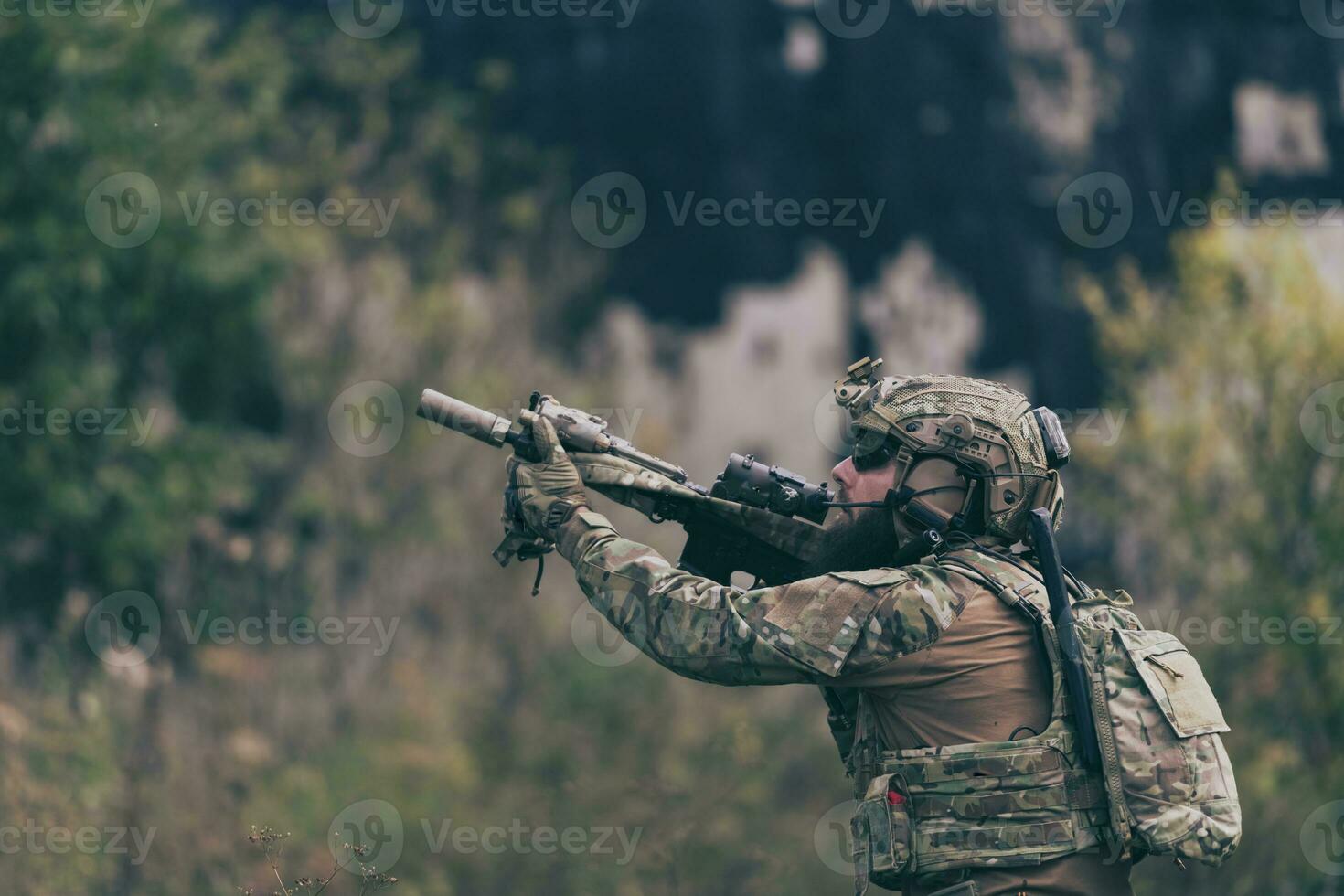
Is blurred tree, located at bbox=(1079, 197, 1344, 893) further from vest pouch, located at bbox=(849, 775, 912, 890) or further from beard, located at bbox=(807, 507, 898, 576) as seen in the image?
vest pouch, located at bbox=(849, 775, 912, 890)

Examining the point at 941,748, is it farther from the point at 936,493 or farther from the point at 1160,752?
the point at 936,493

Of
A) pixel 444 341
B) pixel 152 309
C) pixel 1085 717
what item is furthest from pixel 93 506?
pixel 1085 717

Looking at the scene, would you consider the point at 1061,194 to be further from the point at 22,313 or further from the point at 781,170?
the point at 22,313

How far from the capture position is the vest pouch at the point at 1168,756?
12.6ft

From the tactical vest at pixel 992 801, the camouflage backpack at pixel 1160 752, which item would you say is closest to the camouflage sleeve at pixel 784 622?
the tactical vest at pixel 992 801

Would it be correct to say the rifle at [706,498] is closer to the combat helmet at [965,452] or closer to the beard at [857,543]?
the beard at [857,543]

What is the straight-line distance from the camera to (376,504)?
16641 mm

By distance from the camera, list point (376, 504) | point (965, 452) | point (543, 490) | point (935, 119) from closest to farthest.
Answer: point (965, 452)
point (543, 490)
point (376, 504)
point (935, 119)

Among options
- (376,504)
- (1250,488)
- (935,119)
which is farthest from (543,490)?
(935,119)

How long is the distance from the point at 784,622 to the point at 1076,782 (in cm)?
87

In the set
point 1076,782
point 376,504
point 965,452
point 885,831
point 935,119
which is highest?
point 935,119

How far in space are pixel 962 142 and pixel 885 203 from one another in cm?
113

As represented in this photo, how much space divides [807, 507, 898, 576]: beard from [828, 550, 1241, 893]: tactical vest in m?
0.41

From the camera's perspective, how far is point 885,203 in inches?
716
